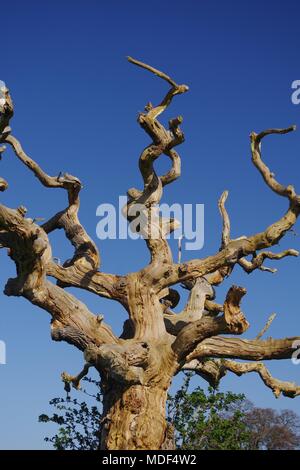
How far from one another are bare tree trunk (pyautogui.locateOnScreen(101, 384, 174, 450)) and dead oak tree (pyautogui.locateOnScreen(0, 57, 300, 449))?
0.02 m

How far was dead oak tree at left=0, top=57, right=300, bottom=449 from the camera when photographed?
13.1m

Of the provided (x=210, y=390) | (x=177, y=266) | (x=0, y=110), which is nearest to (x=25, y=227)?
(x=0, y=110)

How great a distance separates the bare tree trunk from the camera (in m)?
13.1

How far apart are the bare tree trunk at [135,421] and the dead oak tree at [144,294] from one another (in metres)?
0.02

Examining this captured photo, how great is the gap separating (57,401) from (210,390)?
4.38 meters

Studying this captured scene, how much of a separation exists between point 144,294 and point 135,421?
A: 2472mm

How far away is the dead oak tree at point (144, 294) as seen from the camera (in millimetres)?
13055

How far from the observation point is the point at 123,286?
1455cm

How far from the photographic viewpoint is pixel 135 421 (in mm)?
13188

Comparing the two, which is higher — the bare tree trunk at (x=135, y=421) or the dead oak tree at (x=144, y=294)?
the dead oak tree at (x=144, y=294)

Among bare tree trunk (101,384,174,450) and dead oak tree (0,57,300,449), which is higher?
dead oak tree (0,57,300,449)

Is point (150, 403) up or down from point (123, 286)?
down
